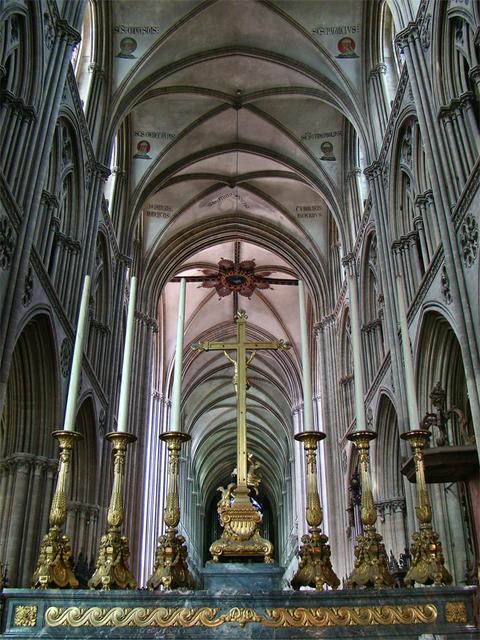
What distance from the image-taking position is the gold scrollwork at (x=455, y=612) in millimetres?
4191

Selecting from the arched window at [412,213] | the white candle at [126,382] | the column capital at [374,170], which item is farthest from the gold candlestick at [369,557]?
the column capital at [374,170]

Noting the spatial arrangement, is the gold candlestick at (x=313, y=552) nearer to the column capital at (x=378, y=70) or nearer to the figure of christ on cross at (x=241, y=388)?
the figure of christ on cross at (x=241, y=388)

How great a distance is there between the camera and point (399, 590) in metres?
4.22

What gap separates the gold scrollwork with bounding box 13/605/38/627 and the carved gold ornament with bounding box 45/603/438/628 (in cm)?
8

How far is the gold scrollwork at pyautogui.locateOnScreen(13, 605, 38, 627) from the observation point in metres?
4.18

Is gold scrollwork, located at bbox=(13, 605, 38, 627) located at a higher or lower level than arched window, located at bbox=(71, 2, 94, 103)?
lower

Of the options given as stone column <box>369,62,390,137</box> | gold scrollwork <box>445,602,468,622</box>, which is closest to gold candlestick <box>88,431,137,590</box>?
gold scrollwork <box>445,602,468,622</box>

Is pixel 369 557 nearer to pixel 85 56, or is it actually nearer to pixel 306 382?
pixel 306 382

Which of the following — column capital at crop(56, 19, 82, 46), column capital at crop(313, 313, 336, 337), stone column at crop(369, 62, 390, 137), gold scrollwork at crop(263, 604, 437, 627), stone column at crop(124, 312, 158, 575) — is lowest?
gold scrollwork at crop(263, 604, 437, 627)

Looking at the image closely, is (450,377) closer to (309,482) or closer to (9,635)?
(309,482)

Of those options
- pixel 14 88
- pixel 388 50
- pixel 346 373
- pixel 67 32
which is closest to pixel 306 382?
pixel 14 88

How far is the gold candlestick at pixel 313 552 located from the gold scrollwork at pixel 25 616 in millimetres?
1676

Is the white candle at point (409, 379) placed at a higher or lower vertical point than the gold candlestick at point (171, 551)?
higher

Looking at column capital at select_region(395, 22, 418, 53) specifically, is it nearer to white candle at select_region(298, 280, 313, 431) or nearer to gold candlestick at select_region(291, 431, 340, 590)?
white candle at select_region(298, 280, 313, 431)
